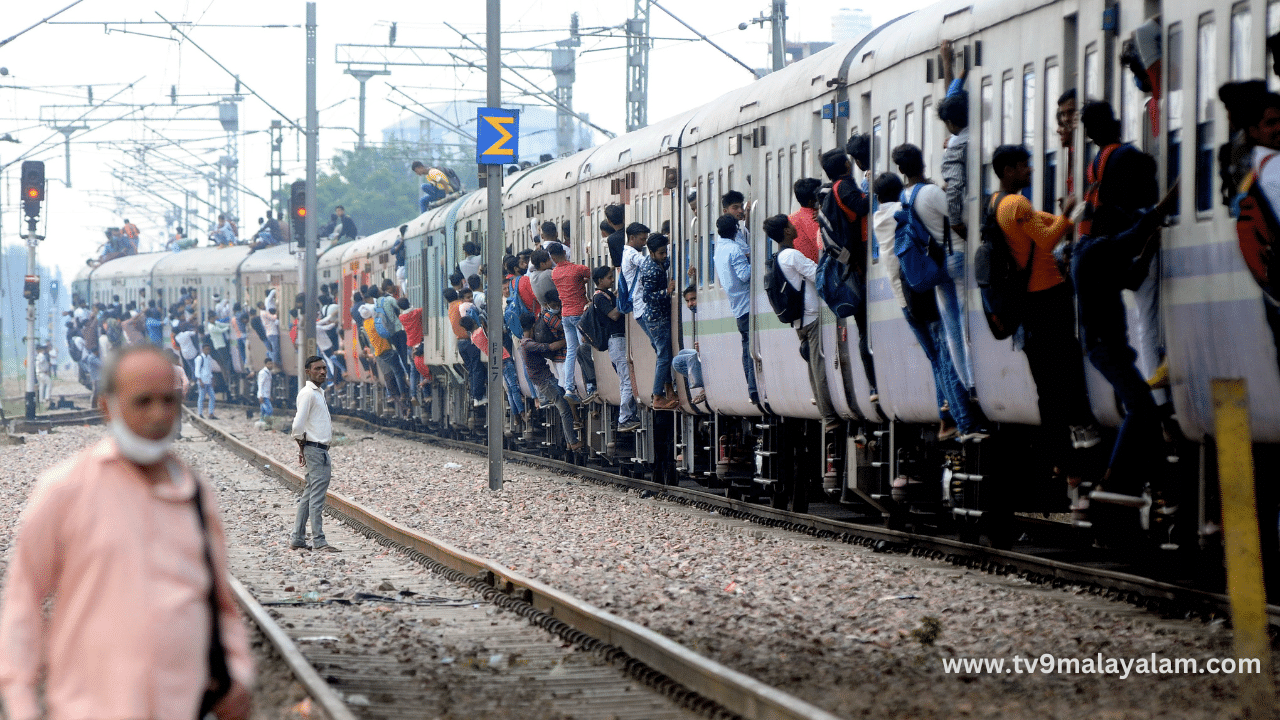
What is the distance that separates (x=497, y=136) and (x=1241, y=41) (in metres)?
11.8

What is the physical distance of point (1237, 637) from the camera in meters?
5.76

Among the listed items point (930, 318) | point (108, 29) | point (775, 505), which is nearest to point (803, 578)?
point (930, 318)

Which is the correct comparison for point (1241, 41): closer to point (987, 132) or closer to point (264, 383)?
point (987, 132)

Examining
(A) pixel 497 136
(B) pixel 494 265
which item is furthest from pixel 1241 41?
(B) pixel 494 265

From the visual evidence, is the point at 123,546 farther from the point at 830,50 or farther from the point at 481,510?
the point at 481,510

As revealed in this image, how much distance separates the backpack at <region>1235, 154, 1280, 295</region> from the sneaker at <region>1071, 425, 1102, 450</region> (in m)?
2.08

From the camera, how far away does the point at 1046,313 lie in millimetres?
9148

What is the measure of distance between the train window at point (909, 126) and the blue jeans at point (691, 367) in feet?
15.9

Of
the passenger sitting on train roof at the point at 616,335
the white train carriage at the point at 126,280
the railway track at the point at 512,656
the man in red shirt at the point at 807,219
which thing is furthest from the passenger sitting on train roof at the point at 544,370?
the white train carriage at the point at 126,280

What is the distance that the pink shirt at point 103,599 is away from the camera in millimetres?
3586

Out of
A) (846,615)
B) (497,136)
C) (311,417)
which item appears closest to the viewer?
(846,615)

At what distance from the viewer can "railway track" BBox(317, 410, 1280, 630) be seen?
8336 mm

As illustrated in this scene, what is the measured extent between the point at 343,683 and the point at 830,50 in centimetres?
757

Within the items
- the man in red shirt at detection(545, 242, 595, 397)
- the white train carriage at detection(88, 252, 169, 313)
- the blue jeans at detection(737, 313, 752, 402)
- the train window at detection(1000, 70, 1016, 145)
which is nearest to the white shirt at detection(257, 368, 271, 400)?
the white train carriage at detection(88, 252, 169, 313)
